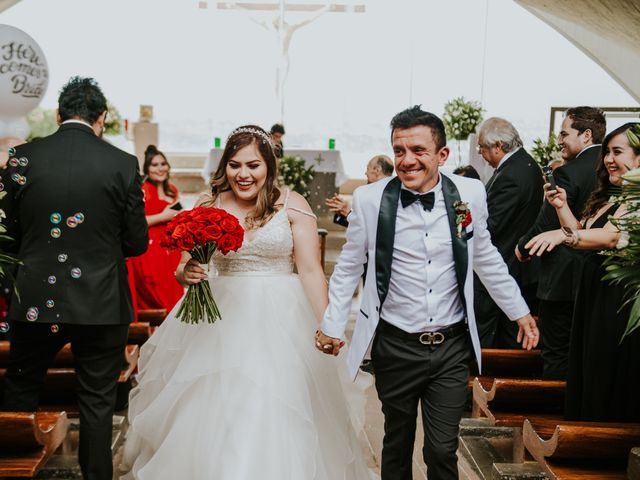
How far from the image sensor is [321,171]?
1326 cm

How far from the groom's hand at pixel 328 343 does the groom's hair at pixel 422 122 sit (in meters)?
0.89

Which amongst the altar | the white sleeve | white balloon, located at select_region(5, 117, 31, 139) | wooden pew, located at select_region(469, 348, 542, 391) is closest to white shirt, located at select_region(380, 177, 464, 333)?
the white sleeve

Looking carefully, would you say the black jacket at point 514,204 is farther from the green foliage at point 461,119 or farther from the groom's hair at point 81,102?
the green foliage at point 461,119

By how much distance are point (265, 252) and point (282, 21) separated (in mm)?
12987

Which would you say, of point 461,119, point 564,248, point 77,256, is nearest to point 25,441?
point 77,256

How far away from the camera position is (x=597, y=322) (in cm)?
353

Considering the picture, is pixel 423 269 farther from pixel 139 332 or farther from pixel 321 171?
pixel 321 171

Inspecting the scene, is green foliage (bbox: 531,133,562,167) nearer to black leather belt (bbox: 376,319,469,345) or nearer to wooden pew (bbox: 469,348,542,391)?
wooden pew (bbox: 469,348,542,391)

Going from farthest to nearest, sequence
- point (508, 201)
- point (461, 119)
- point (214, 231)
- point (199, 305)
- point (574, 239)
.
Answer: point (461, 119)
point (508, 201)
point (199, 305)
point (574, 239)
point (214, 231)

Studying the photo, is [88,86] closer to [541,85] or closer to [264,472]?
[264,472]

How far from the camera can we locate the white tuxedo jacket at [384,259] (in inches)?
125

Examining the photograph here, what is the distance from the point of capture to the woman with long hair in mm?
3457

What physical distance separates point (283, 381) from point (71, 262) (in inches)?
41.3

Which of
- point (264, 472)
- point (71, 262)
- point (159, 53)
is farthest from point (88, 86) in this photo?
point (159, 53)
